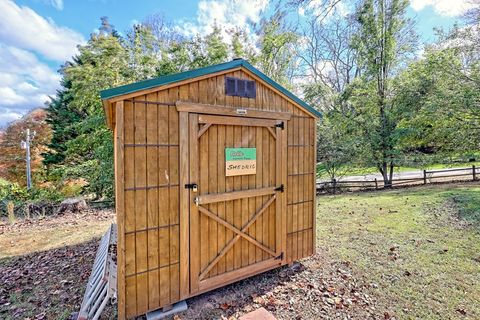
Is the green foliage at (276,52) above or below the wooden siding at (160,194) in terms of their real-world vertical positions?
above

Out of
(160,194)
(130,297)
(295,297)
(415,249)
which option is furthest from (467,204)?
(130,297)

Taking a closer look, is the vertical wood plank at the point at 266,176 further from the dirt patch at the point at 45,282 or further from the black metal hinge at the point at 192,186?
the dirt patch at the point at 45,282

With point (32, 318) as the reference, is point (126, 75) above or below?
above

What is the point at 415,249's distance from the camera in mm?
4496

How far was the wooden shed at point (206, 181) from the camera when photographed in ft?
8.44

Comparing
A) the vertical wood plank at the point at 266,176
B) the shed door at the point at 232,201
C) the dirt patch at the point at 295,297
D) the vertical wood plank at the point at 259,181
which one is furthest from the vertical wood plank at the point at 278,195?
the dirt patch at the point at 295,297

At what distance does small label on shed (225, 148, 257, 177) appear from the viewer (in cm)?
323

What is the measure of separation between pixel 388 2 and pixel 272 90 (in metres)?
12.3

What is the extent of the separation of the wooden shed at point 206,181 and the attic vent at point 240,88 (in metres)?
0.02

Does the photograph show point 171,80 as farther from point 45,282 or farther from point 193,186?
point 45,282

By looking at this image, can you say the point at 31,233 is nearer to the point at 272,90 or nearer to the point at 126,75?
the point at 126,75

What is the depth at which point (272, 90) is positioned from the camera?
3654mm

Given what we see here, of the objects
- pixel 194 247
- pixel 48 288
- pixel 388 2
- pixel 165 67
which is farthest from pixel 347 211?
pixel 388 2

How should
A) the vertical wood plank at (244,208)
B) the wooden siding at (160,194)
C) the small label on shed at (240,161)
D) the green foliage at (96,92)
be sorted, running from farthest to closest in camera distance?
the green foliage at (96,92), the vertical wood plank at (244,208), the small label on shed at (240,161), the wooden siding at (160,194)
